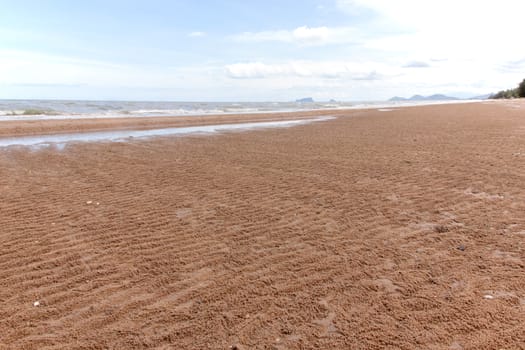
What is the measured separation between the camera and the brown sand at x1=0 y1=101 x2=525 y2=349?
3213 mm

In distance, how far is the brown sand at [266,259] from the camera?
321 cm

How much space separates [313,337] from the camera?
313 centimetres

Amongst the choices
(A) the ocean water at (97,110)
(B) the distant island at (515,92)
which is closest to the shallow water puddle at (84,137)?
(A) the ocean water at (97,110)

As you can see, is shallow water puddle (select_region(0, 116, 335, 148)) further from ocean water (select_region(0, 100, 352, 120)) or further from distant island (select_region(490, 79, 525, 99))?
distant island (select_region(490, 79, 525, 99))

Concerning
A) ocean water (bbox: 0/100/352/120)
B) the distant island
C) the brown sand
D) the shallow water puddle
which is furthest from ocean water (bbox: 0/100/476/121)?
the distant island

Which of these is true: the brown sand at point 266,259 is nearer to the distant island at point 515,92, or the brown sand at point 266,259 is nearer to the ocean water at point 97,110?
the ocean water at point 97,110

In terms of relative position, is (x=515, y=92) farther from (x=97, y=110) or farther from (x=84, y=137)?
(x=84, y=137)

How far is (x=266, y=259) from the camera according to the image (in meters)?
4.60

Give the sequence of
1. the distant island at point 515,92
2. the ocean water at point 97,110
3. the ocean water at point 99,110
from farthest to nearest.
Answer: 1. the distant island at point 515,92
2. the ocean water at point 97,110
3. the ocean water at point 99,110

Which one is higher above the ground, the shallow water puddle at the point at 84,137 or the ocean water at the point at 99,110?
the ocean water at the point at 99,110

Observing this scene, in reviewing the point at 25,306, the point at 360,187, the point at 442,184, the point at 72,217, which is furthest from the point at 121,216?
A: the point at 442,184

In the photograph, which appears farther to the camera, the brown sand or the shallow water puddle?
the shallow water puddle

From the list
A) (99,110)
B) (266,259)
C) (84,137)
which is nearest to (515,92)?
(99,110)

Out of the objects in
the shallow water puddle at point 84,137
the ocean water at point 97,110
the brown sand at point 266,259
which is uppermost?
the ocean water at point 97,110
